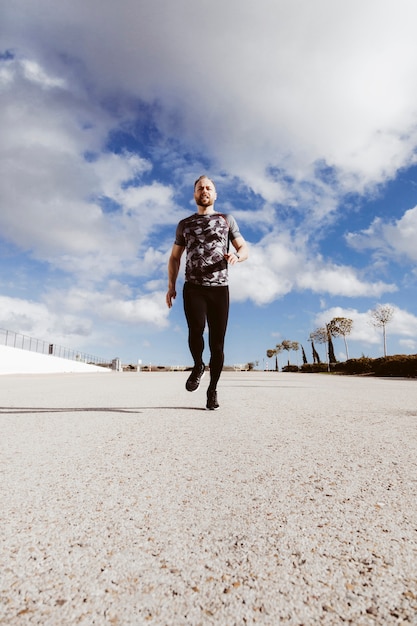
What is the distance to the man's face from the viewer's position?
475 cm

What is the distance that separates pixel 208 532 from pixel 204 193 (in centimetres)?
392

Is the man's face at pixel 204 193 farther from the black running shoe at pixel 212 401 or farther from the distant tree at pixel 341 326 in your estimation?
the distant tree at pixel 341 326

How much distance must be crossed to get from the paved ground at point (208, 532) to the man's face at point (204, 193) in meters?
2.75

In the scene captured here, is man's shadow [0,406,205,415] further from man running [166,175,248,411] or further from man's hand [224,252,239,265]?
man's hand [224,252,239,265]

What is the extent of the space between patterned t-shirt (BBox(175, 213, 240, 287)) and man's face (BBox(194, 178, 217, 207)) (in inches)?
6.0

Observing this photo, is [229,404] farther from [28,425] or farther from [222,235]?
[28,425]

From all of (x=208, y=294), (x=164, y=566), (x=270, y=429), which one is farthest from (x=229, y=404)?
(x=164, y=566)

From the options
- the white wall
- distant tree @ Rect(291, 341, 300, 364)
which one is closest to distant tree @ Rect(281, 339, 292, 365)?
distant tree @ Rect(291, 341, 300, 364)

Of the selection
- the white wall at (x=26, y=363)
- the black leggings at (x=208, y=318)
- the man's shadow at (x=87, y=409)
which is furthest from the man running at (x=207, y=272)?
the white wall at (x=26, y=363)

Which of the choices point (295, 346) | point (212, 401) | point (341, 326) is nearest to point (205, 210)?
point (212, 401)

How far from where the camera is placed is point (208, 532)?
138 cm

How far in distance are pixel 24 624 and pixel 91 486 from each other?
1.03 metres

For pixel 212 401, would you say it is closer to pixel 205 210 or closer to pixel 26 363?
pixel 205 210

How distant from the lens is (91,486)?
190 centimetres
